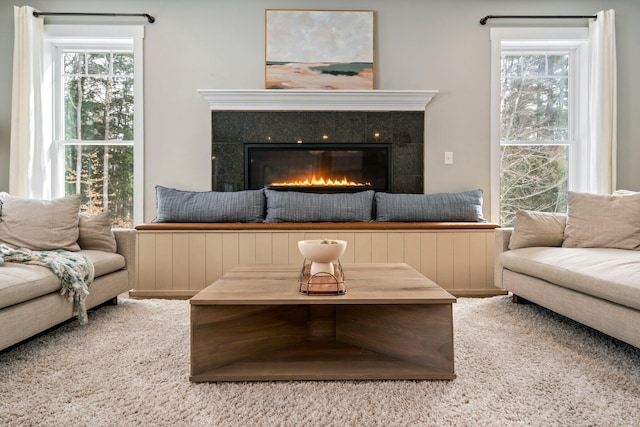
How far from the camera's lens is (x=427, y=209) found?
3135 millimetres

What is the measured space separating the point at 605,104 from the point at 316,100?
2.55 meters

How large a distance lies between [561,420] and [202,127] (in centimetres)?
333

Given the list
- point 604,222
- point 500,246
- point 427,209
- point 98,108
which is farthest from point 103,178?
point 604,222

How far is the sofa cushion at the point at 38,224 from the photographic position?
2.29 m

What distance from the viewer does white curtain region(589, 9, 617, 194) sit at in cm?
356

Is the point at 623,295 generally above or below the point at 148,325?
above

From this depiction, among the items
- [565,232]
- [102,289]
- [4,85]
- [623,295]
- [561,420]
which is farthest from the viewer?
[4,85]

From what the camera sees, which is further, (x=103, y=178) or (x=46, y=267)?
(x=103, y=178)

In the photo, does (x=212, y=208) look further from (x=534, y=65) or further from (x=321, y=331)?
(x=534, y=65)

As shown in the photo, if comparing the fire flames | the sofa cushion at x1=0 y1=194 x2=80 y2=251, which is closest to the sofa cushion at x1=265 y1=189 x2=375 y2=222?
the fire flames

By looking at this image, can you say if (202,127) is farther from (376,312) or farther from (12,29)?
(376,312)

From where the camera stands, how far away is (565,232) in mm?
2492

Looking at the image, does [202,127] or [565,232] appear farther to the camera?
[202,127]

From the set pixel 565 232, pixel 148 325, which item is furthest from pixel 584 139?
pixel 148 325
